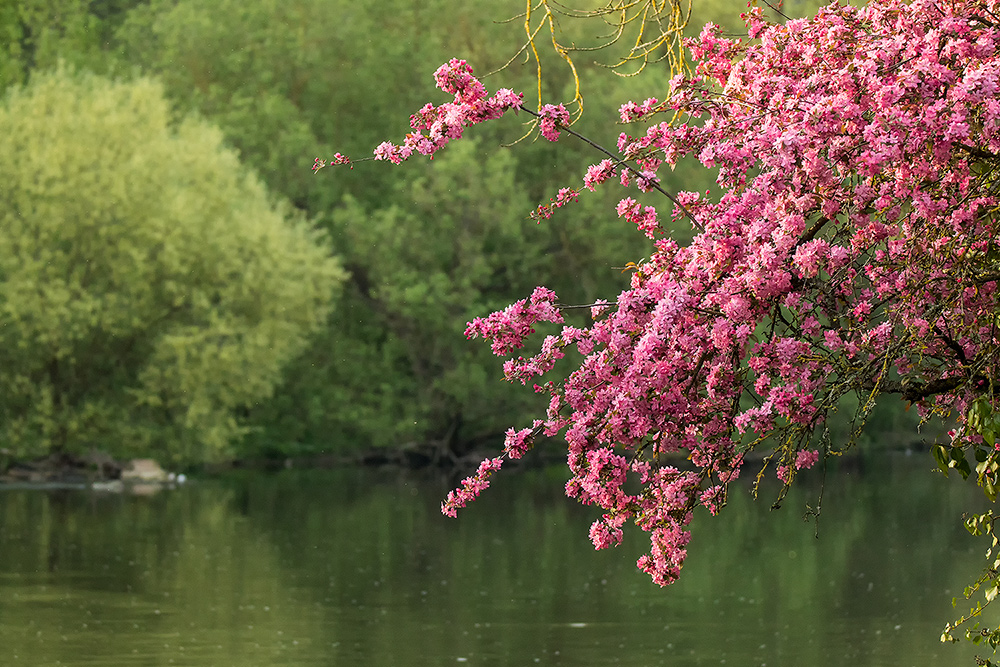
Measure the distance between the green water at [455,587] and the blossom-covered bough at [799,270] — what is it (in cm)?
917

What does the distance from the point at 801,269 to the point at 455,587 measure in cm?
1655

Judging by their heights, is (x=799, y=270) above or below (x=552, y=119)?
below

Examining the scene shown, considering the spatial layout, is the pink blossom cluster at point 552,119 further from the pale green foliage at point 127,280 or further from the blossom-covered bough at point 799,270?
the pale green foliage at point 127,280

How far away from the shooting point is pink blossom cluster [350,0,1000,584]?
7.02 m

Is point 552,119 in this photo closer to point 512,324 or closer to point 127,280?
point 512,324

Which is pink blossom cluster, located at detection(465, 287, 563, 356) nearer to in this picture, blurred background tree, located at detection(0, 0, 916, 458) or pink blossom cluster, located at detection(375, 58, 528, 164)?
pink blossom cluster, located at detection(375, 58, 528, 164)

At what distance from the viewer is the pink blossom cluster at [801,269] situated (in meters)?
7.02

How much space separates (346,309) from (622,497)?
157 feet

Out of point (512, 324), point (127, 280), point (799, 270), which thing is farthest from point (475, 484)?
point (127, 280)

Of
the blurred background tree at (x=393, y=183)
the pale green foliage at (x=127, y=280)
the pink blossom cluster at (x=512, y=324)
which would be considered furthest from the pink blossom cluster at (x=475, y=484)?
the blurred background tree at (x=393, y=183)

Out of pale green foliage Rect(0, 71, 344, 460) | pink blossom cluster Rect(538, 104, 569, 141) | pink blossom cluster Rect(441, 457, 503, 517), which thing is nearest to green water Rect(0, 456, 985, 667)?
pale green foliage Rect(0, 71, 344, 460)

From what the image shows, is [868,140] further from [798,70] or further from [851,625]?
[851,625]

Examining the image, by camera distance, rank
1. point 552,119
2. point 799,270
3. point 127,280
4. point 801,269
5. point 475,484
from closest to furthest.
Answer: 1. point 801,269
2. point 799,270
3. point 552,119
4. point 475,484
5. point 127,280

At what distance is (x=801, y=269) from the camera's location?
23.4 ft
